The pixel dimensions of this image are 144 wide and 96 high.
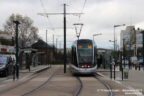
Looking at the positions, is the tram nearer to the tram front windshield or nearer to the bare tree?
the tram front windshield

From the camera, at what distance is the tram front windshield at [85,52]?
2770 cm

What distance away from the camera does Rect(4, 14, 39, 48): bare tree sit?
200 feet

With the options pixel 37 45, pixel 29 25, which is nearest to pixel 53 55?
pixel 37 45

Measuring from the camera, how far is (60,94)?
14312 millimetres

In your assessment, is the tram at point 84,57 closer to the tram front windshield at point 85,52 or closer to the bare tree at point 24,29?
the tram front windshield at point 85,52

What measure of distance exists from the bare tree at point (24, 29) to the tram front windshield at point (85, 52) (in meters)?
33.5

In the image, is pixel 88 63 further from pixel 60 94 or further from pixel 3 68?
pixel 60 94

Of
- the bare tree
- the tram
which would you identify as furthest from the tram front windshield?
the bare tree

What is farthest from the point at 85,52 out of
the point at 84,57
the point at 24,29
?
the point at 24,29

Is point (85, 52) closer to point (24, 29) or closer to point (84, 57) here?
point (84, 57)

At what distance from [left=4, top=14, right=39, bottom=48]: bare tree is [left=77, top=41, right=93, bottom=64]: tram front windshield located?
33.5 m

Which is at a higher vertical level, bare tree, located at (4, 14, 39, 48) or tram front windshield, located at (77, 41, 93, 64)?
bare tree, located at (4, 14, 39, 48)

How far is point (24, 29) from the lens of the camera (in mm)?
61281

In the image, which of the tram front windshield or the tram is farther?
the tram front windshield
